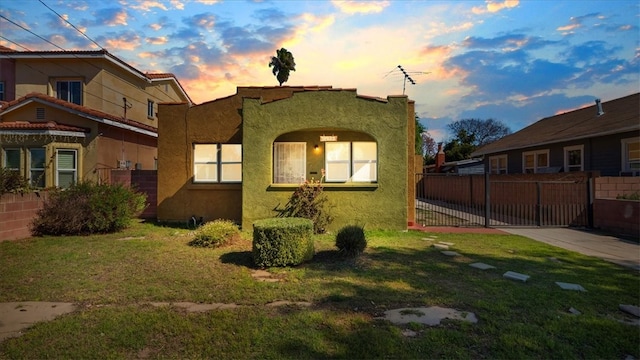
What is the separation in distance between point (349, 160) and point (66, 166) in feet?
40.1

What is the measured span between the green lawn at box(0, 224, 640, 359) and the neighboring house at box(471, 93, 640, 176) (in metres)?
9.39

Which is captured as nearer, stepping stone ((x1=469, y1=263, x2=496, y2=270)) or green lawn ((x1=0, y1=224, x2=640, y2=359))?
green lawn ((x1=0, y1=224, x2=640, y2=359))

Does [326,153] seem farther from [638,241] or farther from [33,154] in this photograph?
[33,154]

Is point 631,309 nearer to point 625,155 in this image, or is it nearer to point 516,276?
point 516,276

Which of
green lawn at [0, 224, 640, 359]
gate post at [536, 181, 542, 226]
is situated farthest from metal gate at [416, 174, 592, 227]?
green lawn at [0, 224, 640, 359]

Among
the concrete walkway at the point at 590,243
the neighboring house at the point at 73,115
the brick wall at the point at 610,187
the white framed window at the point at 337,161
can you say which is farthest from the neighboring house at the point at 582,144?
the neighboring house at the point at 73,115

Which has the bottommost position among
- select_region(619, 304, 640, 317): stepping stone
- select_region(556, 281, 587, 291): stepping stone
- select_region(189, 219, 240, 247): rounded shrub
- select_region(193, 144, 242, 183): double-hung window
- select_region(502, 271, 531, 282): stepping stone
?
select_region(619, 304, 640, 317): stepping stone

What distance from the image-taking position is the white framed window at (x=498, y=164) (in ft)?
72.6

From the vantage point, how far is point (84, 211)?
9523 mm

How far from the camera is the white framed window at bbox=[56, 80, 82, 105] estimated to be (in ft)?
56.7

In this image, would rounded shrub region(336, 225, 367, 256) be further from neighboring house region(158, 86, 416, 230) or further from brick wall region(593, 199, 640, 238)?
brick wall region(593, 199, 640, 238)

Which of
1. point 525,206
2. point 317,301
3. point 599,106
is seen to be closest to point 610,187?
point 525,206

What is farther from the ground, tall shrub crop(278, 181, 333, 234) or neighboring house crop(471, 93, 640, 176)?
neighboring house crop(471, 93, 640, 176)

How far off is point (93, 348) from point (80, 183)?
28.6ft
